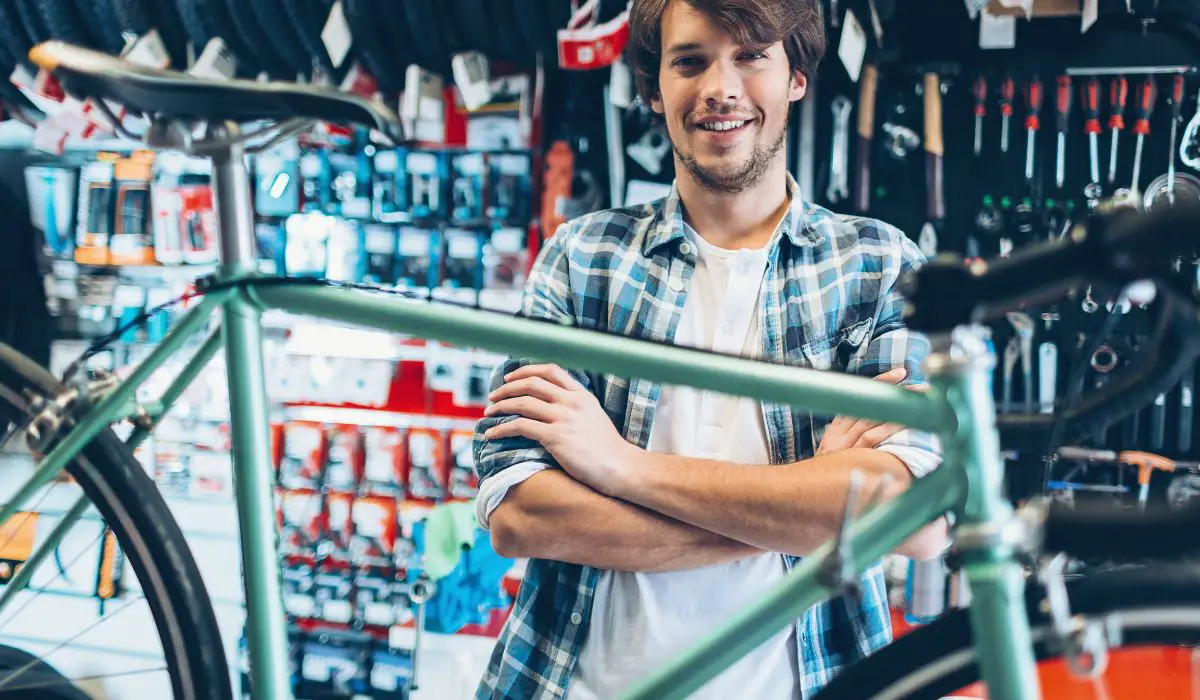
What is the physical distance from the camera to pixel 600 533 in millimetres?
1006

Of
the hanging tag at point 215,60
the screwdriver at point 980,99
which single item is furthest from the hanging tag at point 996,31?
the hanging tag at point 215,60

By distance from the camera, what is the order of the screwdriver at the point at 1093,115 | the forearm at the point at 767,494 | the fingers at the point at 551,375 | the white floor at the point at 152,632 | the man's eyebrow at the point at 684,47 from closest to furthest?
the forearm at the point at 767,494 < the fingers at the point at 551,375 < the man's eyebrow at the point at 684,47 < the screwdriver at the point at 1093,115 < the white floor at the point at 152,632

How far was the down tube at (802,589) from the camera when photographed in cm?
60

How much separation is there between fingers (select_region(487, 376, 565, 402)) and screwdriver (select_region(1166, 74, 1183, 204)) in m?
1.70

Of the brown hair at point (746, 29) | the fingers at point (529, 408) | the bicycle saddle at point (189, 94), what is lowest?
the fingers at point (529, 408)

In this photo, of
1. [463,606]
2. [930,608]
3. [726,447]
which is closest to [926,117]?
[930,608]

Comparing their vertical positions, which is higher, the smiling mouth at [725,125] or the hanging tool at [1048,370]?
the smiling mouth at [725,125]

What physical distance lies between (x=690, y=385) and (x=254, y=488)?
44cm

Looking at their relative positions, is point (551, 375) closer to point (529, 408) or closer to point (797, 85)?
point (529, 408)

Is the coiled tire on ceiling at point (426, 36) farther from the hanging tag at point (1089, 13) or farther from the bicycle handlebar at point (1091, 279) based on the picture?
the bicycle handlebar at point (1091, 279)

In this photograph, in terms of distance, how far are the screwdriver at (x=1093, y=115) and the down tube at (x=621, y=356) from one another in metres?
1.77

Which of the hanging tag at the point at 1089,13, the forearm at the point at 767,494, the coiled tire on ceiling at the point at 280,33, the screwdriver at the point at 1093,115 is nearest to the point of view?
the forearm at the point at 767,494

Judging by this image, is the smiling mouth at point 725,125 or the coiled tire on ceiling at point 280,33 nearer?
the smiling mouth at point 725,125

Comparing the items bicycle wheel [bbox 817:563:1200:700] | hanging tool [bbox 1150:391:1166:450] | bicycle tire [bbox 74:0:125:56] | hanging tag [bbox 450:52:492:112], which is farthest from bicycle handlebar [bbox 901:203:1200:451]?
bicycle tire [bbox 74:0:125:56]
